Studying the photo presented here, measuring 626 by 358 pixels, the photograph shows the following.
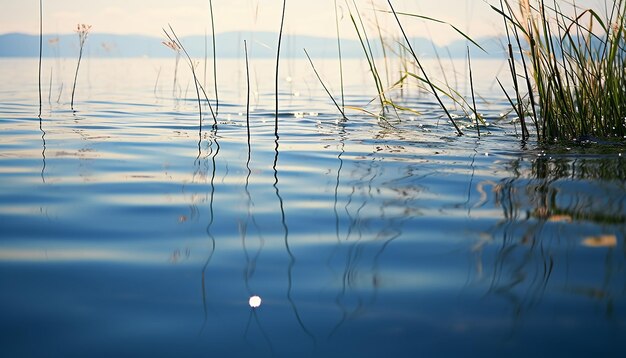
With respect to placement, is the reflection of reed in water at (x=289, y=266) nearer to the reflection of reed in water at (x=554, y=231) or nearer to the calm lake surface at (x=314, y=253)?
the calm lake surface at (x=314, y=253)

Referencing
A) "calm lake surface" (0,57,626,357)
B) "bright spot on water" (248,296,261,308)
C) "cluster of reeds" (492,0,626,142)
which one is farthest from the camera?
"cluster of reeds" (492,0,626,142)

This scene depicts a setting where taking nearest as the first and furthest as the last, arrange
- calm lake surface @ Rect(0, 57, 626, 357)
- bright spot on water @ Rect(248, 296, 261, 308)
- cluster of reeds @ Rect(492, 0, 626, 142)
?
calm lake surface @ Rect(0, 57, 626, 357), bright spot on water @ Rect(248, 296, 261, 308), cluster of reeds @ Rect(492, 0, 626, 142)

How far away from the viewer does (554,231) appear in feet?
5.61

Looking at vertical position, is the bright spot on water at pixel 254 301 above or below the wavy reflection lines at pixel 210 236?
below

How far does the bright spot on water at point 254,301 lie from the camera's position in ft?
3.99

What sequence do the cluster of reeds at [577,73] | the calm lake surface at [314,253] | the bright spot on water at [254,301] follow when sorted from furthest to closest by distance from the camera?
the cluster of reeds at [577,73]
the bright spot on water at [254,301]
the calm lake surface at [314,253]

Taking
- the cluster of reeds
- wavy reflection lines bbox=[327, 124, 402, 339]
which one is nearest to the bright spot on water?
wavy reflection lines bbox=[327, 124, 402, 339]

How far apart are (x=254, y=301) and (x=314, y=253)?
34 centimetres

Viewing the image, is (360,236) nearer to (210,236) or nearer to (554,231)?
(210,236)

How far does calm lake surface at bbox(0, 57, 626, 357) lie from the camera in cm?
109

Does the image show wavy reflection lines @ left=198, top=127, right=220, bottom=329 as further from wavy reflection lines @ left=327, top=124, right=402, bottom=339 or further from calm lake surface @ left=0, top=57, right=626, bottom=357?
wavy reflection lines @ left=327, top=124, right=402, bottom=339

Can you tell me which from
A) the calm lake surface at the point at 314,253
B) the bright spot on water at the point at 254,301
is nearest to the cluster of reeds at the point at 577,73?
the calm lake surface at the point at 314,253

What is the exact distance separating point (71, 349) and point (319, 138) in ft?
9.89

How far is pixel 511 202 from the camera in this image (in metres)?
2.08
